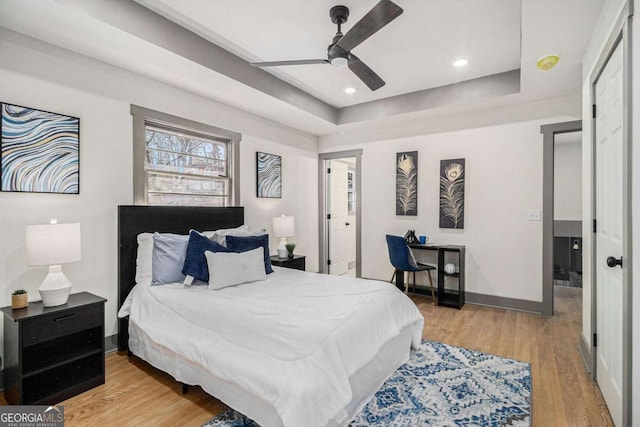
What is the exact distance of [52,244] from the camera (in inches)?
83.9

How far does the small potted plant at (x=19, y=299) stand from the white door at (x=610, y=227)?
143 inches

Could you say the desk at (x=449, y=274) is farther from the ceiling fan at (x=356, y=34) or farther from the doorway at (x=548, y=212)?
the ceiling fan at (x=356, y=34)

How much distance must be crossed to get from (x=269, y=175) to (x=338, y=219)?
1.84 metres

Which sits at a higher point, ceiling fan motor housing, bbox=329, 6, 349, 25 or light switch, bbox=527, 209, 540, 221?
ceiling fan motor housing, bbox=329, 6, 349, 25

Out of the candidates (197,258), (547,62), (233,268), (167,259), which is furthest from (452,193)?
(167,259)

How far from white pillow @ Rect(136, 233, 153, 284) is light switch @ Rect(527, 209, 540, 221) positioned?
13.5ft

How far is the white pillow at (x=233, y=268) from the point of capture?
103 inches

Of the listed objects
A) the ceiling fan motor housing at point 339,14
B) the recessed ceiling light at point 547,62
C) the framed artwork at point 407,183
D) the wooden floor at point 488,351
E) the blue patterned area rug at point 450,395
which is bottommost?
the wooden floor at point 488,351

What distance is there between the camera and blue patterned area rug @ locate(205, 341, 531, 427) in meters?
1.88

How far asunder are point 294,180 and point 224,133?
1.43 m

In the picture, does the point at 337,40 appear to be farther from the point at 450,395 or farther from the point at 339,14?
the point at 450,395

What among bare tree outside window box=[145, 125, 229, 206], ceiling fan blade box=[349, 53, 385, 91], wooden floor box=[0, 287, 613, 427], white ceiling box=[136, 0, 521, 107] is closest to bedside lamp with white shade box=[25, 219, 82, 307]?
wooden floor box=[0, 287, 613, 427]

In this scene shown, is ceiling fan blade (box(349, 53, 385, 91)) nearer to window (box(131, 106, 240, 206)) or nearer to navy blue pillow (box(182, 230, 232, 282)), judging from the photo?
window (box(131, 106, 240, 206))

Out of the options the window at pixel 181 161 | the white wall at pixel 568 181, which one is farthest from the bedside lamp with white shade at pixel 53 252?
the white wall at pixel 568 181
